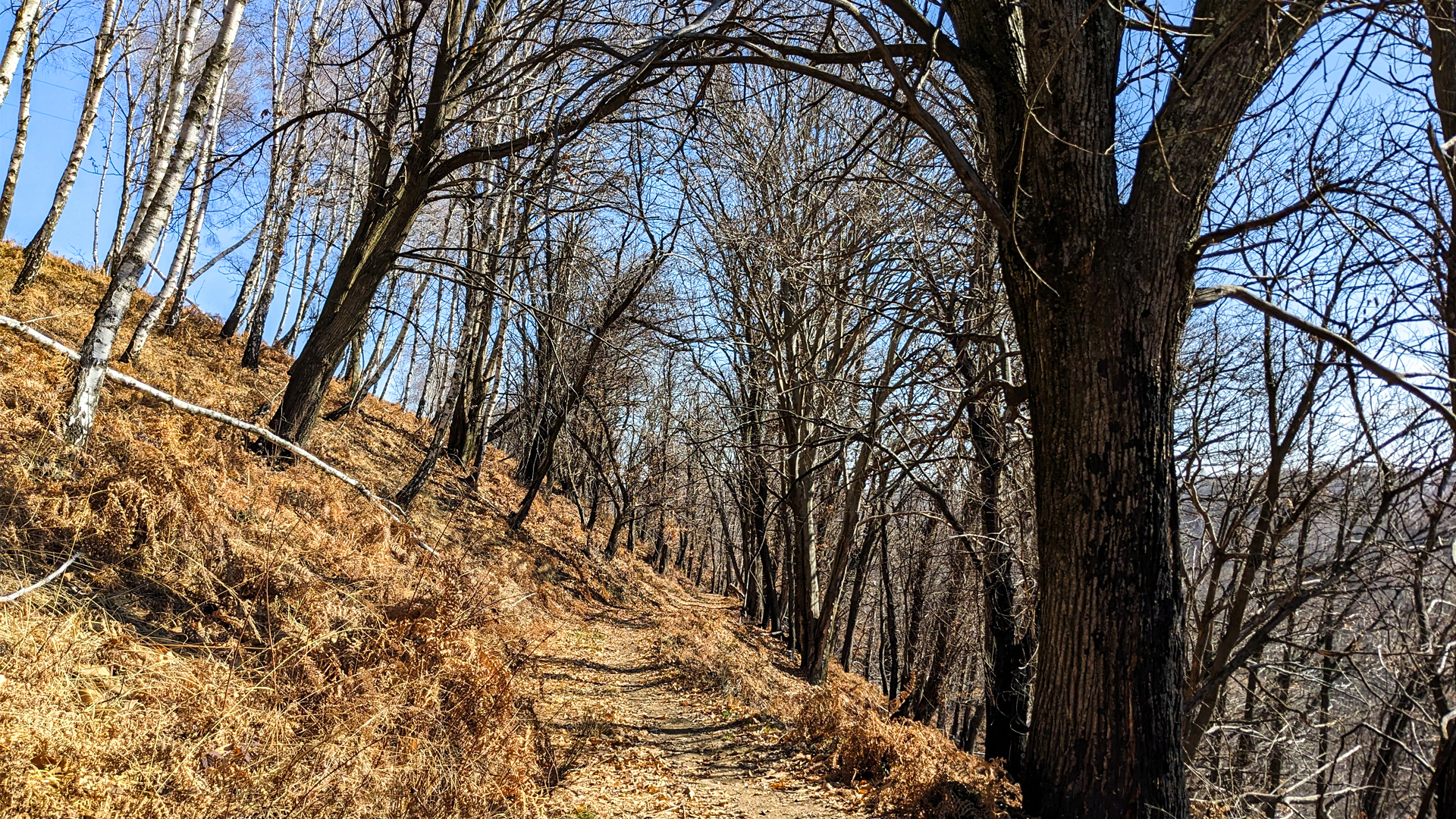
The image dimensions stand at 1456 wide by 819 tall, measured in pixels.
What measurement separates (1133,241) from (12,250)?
18.1 m

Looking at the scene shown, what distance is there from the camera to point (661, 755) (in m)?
5.68

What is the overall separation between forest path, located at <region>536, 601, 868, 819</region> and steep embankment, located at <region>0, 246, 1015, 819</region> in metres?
0.03

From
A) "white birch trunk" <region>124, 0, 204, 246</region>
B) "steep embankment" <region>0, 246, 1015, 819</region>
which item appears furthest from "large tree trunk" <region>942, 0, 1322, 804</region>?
"white birch trunk" <region>124, 0, 204, 246</region>

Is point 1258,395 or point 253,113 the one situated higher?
point 253,113

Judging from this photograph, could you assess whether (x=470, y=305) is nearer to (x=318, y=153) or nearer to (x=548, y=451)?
(x=548, y=451)

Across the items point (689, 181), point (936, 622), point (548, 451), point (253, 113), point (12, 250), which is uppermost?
point (253, 113)

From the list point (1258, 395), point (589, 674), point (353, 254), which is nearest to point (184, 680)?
point (589, 674)

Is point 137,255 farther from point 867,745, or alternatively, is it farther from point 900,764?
point 900,764

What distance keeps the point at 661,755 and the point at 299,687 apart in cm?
271

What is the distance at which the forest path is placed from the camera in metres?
4.73

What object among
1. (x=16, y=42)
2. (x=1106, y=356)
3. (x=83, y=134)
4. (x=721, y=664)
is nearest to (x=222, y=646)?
(x=1106, y=356)

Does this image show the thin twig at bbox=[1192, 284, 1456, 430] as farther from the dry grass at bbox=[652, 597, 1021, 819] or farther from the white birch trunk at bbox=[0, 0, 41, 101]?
the white birch trunk at bbox=[0, 0, 41, 101]

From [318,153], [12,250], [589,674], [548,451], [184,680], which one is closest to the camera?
[184,680]

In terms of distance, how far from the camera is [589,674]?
7.98 meters
